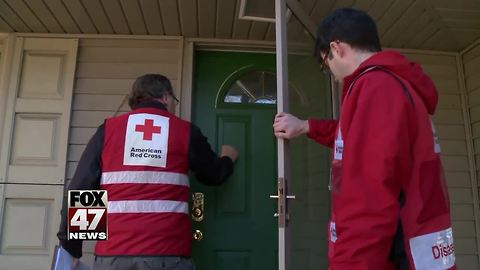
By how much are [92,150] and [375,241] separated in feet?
4.99

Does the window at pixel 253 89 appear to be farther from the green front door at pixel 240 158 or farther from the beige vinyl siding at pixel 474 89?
the beige vinyl siding at pixel 474 89

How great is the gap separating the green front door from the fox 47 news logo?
37.8 inches

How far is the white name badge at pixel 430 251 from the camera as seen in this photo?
1093 millimetres

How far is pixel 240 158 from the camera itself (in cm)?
313

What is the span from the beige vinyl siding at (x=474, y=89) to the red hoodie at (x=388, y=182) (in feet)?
7.69

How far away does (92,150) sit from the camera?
→ 7.02ft

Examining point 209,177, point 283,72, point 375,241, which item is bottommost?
point 375,241

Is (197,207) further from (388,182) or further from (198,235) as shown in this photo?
(388,182)

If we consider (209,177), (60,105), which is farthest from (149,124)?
(60,105)

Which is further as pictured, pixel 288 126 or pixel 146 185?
pixel 146 185

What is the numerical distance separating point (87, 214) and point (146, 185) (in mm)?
361

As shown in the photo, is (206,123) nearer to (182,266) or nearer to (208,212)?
(208,212)

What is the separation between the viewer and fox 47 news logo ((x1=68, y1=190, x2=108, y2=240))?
2037mm

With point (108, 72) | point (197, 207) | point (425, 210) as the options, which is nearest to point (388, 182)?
point (425, 210)
